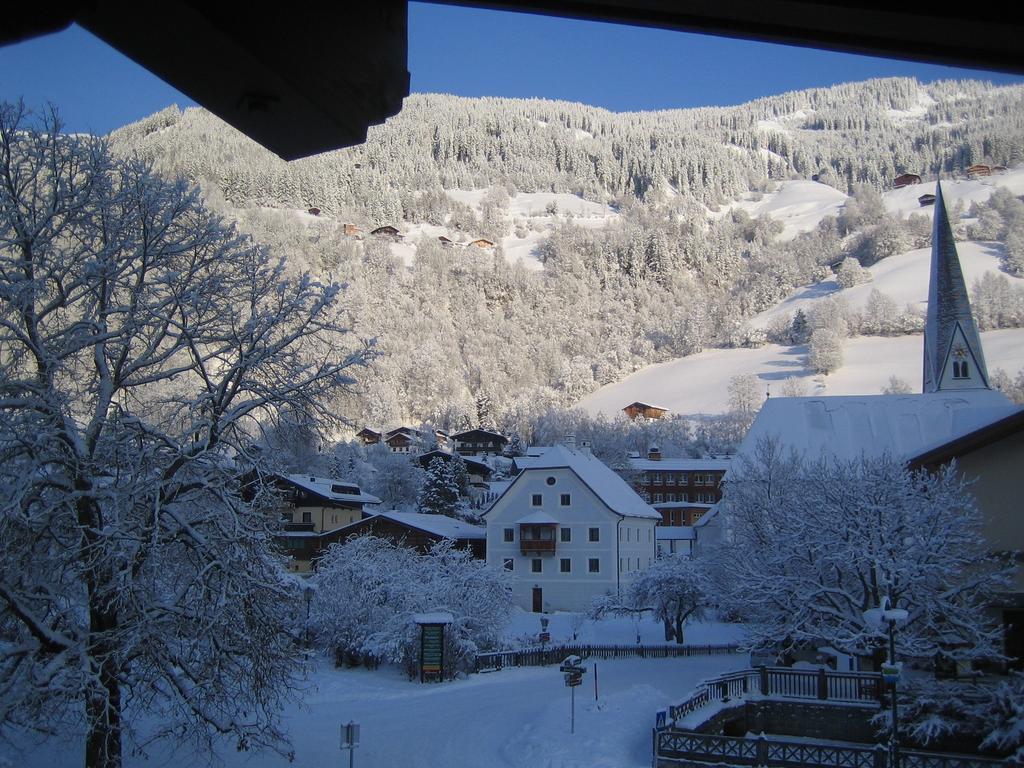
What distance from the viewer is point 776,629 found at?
1003 inches

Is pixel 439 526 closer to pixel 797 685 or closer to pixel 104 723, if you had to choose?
pixel 797 685

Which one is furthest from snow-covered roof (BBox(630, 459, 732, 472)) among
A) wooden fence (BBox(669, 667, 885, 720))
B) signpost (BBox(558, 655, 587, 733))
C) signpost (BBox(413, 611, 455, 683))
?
signpost (BBox(558, 655, 587, 733))

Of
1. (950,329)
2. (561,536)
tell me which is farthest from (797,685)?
(950,329)

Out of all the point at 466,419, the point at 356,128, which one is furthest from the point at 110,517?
the point at 466,419

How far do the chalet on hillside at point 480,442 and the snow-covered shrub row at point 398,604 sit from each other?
228 ft

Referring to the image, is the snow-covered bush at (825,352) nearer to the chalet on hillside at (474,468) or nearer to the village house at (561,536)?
the chalet on hillside at (474,468)

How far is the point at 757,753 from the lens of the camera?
18.0m

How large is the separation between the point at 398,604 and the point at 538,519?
66.4 feet

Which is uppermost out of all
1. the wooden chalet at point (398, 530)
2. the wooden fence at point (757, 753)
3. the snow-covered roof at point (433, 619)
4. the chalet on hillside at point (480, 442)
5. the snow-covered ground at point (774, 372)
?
the snow-covered ground at point (774, 372)

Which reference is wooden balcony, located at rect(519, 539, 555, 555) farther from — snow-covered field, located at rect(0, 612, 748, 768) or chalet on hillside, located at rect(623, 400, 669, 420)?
chalet on hillside, located at rect(623, 400, 669, 420)

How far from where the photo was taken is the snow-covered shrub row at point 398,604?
102 ft

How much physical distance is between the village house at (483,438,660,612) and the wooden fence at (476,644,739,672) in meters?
13.1

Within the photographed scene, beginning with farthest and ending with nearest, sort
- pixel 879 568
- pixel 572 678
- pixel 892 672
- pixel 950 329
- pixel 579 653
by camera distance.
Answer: pixel 950 329 → pixel 579 653 → pixel 879 568 → pixel 572 678 → pixel 892 672

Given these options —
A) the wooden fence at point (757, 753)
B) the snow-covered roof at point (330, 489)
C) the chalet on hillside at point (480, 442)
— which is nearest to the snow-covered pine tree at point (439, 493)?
the snow-covered roof at point (330, 489)
